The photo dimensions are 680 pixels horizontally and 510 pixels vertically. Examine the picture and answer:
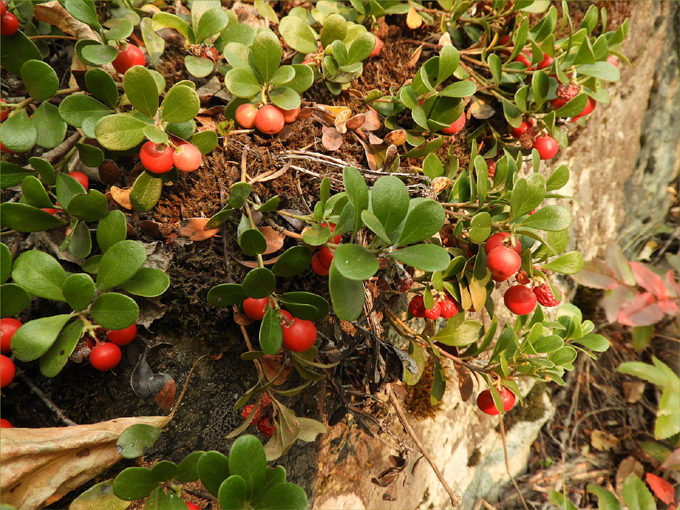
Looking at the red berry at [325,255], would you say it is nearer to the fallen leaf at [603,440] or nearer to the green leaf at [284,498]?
the green leaf at [284,498]

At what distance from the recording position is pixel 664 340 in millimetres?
3152

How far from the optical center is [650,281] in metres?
2.74

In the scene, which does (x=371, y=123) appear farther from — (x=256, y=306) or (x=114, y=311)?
(x=114, y=311)

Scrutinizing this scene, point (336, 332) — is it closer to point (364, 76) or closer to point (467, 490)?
point (364, 76)

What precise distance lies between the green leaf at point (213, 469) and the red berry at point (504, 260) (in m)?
0.88

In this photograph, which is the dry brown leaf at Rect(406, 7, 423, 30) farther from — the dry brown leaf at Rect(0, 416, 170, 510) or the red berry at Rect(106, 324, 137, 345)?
the dry brown leaf at Rect(0, 416, 170, 510)

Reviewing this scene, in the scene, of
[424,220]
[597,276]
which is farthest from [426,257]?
[597,276]

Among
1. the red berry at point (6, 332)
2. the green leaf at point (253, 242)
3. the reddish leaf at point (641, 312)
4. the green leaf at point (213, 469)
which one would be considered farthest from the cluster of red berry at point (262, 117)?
the reddish leaf at point (641, 312)

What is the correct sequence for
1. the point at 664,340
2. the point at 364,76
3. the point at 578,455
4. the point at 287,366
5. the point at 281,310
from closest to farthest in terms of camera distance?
1. the point at 281,310
2. the point at 287,366
3. the point at 364,76
4. the point at 578,455
5. the point at 664,340

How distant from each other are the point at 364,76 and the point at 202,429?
157cm

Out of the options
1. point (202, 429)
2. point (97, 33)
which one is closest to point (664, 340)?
point (202, 429)

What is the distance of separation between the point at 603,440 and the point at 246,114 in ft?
11.4

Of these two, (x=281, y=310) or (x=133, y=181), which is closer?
(x=281, y=310)

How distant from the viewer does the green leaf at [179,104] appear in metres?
1.10
